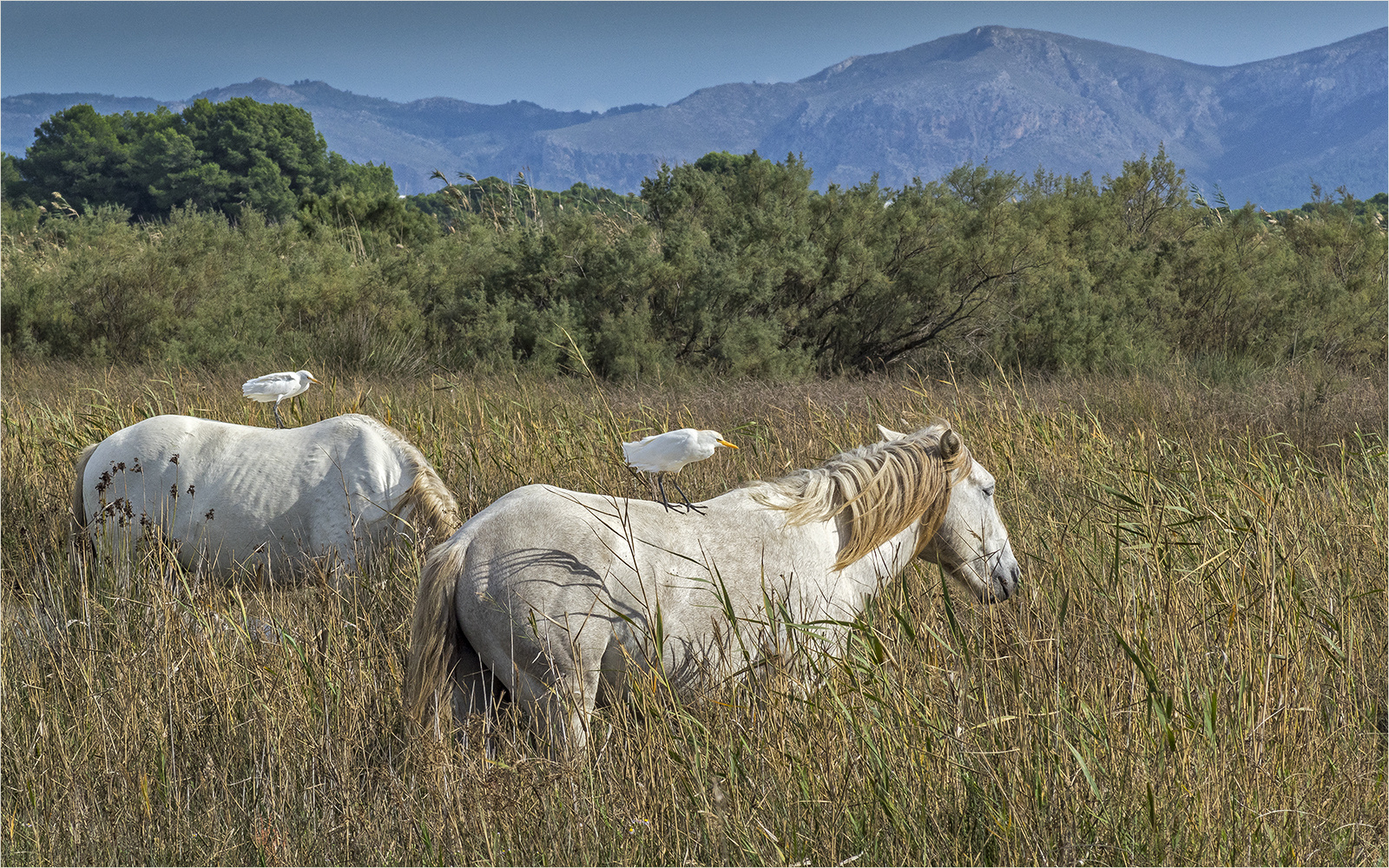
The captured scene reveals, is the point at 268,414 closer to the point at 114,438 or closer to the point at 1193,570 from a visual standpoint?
the point at 114,438

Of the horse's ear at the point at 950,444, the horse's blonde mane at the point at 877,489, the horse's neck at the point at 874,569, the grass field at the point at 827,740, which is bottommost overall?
the grass field at the point at 827,740

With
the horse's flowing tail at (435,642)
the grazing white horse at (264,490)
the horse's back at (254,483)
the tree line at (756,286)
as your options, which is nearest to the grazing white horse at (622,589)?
the horse's flowing tail at (435,642)

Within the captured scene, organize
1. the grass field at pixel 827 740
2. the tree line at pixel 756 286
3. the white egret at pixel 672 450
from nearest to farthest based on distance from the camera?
1. the grass field at pixel 827 740
2. the white egret at pixel 672 450
3. the tree line at pixel 756 286

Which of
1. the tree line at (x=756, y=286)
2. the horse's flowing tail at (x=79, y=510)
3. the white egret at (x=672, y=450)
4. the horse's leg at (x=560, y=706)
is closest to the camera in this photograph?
the horse's leg at (x=560, y=706)

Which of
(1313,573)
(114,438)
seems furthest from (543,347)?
(1313,573)

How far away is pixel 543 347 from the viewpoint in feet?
30.0

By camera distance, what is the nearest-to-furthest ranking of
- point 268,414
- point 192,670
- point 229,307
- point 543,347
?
point 192,670
point 268,414
point 543,347
point 229,307

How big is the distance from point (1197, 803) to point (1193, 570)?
88cm

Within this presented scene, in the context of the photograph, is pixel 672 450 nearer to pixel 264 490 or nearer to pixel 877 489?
pixel 877 489

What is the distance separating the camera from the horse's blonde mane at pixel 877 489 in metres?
2.61

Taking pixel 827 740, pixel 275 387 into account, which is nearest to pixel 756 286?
pixel 275 387

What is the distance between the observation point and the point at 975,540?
2.89 m

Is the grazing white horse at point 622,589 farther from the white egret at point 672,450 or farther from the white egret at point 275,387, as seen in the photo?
the white egret at point 275,387

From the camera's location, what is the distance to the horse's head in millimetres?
2826
